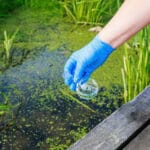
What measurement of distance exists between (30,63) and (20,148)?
807 millimetres

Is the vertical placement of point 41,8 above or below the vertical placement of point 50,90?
above

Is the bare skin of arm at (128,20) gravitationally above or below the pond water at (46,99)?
above

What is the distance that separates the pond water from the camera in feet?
7.04

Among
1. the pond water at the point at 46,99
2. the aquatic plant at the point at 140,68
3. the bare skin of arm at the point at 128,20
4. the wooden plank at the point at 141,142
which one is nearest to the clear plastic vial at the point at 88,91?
the pond water at the point at 46,99

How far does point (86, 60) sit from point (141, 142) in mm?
403

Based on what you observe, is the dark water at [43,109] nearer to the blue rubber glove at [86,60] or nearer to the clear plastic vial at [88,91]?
the clear plastic vial at [88,91]

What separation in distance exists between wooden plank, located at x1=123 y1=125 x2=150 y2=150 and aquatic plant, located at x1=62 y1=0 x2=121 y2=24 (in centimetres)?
155

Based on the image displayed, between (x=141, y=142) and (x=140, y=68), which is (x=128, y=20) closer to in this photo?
(x=141, y=142)

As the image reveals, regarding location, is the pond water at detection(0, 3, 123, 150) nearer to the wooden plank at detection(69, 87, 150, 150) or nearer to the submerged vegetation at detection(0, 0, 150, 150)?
the submerged vegetation at detection(0, 0, 150, 150)

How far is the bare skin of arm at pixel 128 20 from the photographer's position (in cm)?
133

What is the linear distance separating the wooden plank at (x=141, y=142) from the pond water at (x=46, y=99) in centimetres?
57

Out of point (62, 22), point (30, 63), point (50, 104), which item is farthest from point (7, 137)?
point (62, 22)

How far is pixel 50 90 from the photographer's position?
2.49 m

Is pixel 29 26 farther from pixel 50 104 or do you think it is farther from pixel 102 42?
A: pixel 102 42
